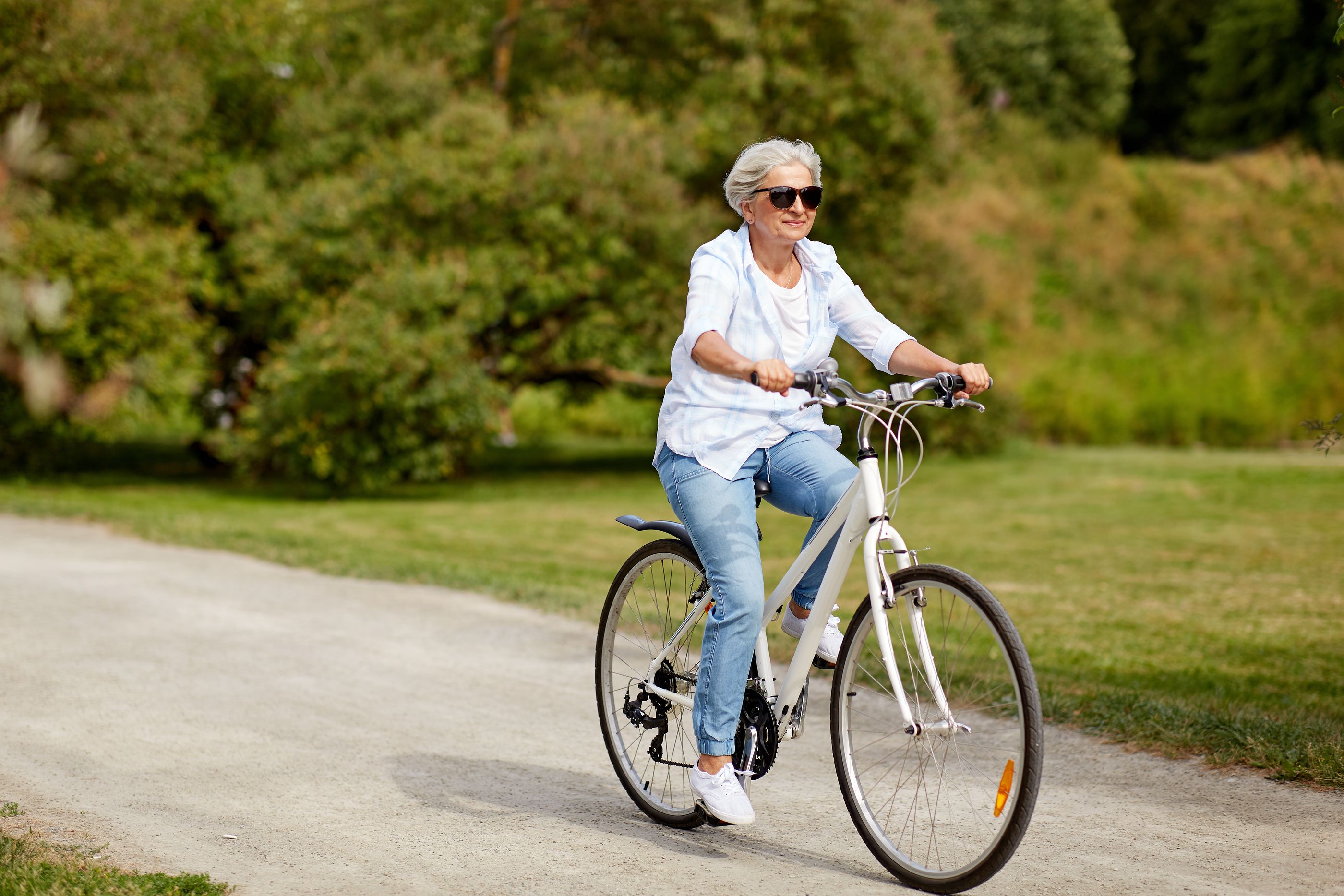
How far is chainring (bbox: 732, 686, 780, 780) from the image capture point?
4.16m

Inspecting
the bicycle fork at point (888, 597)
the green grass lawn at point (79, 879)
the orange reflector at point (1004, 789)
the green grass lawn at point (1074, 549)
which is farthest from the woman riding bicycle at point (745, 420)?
the green grass lawn at point (1074, 549)

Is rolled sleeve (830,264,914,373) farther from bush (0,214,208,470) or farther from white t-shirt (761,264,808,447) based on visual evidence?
bush (0,214,208,470)

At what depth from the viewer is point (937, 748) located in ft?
12.9

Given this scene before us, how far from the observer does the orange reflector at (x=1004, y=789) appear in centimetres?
354

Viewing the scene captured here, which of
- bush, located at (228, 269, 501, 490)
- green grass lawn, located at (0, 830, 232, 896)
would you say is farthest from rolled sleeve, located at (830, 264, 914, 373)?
bush, located at (228, 269, 501, 490)

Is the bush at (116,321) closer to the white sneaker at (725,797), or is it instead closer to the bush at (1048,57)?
the white sneaker at (725,797)

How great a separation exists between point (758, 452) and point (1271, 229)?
108ft

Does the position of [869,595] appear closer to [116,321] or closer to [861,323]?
[861,323]

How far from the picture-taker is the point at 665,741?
14.9 feet

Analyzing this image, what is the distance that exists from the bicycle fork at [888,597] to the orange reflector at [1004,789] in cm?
19

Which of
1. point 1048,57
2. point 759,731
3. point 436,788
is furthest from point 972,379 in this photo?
point 1048,57

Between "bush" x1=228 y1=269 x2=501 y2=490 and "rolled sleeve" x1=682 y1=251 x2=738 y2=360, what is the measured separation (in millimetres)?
12584

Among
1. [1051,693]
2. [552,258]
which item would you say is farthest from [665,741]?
[552,258]

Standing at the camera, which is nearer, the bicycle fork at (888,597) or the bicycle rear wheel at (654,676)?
the bicycle fork at (888,597)
